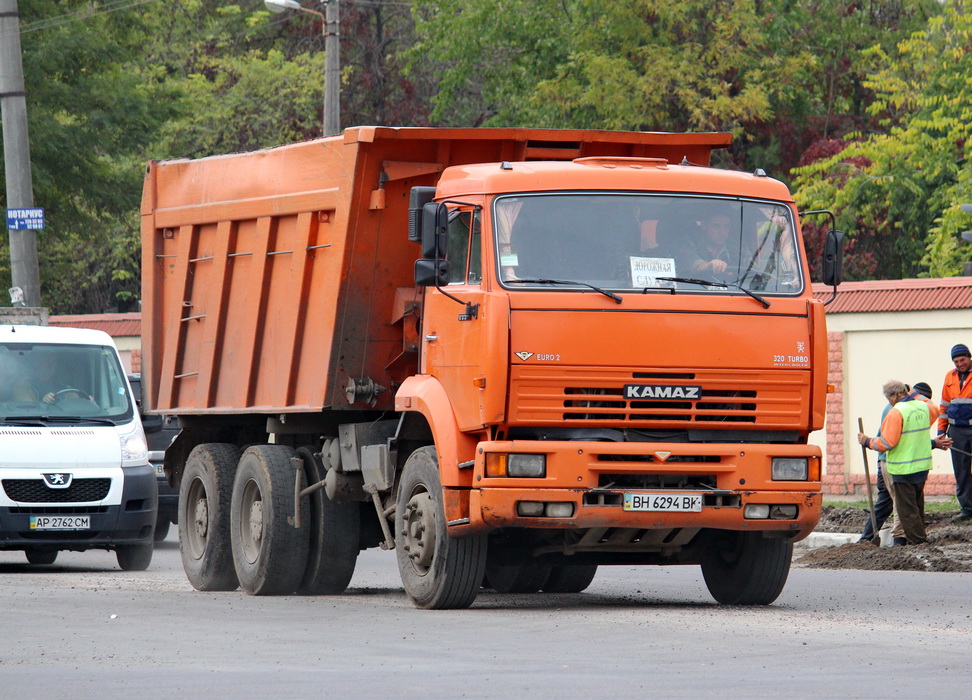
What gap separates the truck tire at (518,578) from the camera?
14000 mm

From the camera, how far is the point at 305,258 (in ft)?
42.9

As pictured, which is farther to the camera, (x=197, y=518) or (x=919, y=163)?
(x=919, y=163)

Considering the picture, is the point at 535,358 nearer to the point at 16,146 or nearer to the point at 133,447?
the point at 133,447

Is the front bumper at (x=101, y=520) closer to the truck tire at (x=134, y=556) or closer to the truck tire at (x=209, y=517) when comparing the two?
the truck tire at (x=134, y=556)

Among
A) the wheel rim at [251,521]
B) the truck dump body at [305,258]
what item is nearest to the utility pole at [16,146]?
the truck dump body at [305,258]

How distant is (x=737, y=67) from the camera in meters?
34.6

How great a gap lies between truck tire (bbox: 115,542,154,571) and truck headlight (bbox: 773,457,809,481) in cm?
738

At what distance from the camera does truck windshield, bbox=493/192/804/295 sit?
36.4 feet

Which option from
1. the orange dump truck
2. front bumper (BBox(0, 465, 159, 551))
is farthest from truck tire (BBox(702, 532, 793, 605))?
front bumper (BBox(0, 465, 159, 551))

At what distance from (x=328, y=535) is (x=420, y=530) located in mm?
2013

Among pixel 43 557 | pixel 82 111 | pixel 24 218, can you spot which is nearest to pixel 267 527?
pixel 43 557

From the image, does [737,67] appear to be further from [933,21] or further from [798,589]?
[798,589]

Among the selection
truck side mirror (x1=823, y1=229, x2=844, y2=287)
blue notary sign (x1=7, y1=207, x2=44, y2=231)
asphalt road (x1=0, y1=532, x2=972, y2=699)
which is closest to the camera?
asphalt road (x1=0, y1=532, x2=972, y2=699)

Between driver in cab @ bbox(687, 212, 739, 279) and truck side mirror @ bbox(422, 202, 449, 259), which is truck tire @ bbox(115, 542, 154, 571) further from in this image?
driver in cab @ bbox(687, 212, 739, 279)
